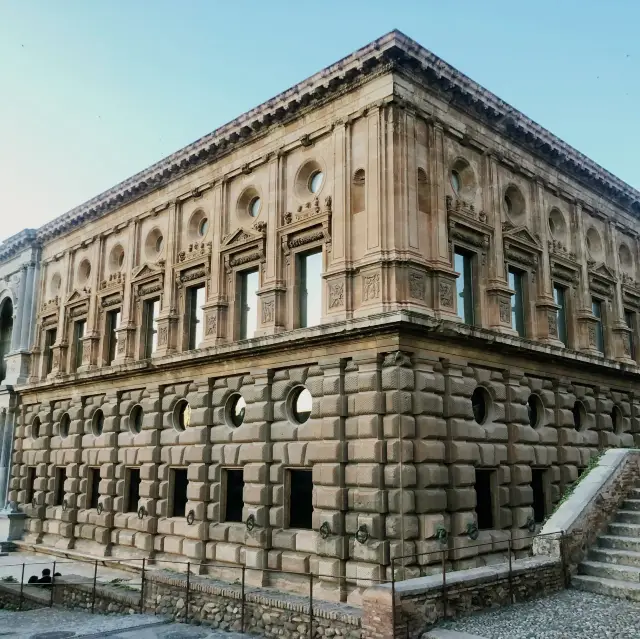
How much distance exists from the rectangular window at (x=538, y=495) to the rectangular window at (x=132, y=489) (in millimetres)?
13178

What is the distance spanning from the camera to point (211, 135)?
2361 cm

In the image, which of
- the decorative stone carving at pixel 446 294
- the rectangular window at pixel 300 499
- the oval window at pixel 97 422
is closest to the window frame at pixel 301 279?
the decorative stone carving at pixel 446 294

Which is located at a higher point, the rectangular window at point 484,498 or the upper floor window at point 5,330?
the upper floor window at point 5,330

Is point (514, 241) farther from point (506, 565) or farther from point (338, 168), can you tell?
point (506, 565)

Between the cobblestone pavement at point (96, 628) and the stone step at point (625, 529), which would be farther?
the stone step at point (625, 529)

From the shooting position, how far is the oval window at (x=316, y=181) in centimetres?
2025

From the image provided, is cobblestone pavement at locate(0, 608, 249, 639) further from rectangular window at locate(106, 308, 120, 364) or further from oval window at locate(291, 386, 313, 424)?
rectangular window at locate(106, 308, 120, 364)

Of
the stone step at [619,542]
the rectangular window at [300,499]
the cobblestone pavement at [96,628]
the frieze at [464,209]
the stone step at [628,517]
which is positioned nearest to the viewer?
the cobblestone pavement at [96,628]

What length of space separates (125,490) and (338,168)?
1356cm

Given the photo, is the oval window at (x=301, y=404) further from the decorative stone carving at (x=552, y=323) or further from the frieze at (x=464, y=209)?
the decorative stone carving at (x=552, y=323)

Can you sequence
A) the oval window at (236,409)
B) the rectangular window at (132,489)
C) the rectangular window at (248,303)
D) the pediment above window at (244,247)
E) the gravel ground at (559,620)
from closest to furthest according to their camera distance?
the gravel ground at (559,620), the oval window at (236,409), the pediment above window at (244,247), the rectangular window at (248,303), the rectangular window at (132,489)

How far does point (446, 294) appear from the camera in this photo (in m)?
18.3

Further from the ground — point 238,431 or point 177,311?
point 177,311

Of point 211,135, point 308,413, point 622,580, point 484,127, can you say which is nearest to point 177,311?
point 211,135
